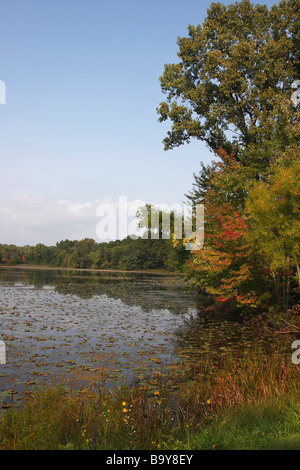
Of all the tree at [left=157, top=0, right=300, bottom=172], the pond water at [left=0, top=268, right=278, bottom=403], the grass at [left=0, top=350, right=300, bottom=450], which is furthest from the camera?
the tree at [left=157, top=0, right=300, bottom=172]

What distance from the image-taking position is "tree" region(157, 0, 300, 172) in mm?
20750

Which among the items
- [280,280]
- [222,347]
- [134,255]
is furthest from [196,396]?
[134,255]

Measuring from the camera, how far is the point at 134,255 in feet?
352

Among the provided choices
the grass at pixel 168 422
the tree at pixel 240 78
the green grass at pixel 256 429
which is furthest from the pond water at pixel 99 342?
the tree at pixel 240 78

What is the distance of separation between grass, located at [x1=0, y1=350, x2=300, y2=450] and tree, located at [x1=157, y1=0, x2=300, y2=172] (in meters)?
14.7

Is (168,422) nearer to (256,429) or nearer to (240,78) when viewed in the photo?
(256,429)

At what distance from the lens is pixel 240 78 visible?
21.5m

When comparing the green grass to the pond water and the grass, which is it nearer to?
the grass

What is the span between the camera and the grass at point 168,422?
16.6 feet

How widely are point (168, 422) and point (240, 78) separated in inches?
832

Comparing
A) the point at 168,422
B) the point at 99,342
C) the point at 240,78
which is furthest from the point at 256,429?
the point at 240,78

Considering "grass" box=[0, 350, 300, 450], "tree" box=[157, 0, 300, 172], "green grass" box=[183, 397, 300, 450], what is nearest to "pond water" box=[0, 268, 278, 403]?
"grass" box=[0, 350, 300, 450]

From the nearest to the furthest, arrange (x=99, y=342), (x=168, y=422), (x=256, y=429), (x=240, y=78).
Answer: (x=256, y=429)
(x=168, y=422)
(x=99, y=342)
(x=240, y=78)

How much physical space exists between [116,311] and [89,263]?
110 m
